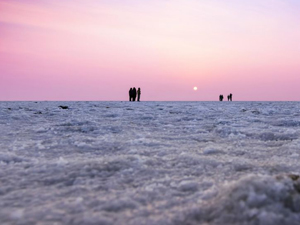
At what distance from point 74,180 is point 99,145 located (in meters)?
1.72

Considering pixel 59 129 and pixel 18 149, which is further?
pixel 59 129

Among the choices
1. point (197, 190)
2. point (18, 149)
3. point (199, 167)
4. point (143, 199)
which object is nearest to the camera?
point (143, 199)

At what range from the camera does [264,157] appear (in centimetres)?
349

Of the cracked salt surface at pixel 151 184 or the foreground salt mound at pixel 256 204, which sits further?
the cracked salt surface at pixel 151 184

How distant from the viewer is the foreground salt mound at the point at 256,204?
5.68 feet

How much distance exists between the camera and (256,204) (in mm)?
1840

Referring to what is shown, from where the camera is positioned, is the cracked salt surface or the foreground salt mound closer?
the foreground salt mound

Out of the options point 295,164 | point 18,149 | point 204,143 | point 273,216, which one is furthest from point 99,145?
point 273,216

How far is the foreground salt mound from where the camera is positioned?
1731 millimetres

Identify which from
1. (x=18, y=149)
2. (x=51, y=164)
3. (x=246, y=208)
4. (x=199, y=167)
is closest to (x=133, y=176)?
(x=199, y=167)

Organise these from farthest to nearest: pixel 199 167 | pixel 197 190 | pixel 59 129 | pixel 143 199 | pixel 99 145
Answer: pixel 59 129
pixel 99 145
pixel 199 167
pixel 197 190
pixel 143 199

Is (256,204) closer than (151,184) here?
Yes

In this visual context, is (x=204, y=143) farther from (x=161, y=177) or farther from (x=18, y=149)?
(x=18, y=149)

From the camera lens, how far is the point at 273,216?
5.65 ft
